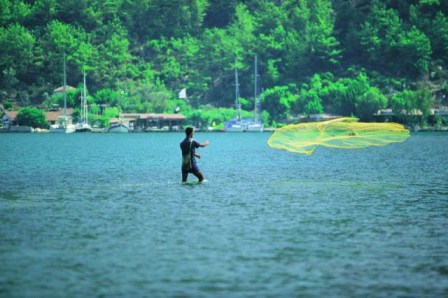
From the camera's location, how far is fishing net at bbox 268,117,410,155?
42.6 meters

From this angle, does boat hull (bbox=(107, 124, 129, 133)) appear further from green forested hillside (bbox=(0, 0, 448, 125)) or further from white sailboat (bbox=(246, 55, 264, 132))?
white sailboat (bbox=(246, 55, 264, 132))

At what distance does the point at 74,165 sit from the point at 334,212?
32827 mm

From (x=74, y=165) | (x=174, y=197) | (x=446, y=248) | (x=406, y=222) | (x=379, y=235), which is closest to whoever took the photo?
(x=446, y=248)

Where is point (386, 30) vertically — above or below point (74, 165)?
above

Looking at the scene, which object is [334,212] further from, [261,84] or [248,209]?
[261,84]

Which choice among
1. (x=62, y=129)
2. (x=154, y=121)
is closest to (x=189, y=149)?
(x=62, y=129)

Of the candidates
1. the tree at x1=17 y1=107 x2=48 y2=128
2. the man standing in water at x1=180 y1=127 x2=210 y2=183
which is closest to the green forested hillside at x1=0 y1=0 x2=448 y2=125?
the tree at x1=17 y1=107 x2=48 y2=128

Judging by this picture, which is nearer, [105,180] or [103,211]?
[103,211]

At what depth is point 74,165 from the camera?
61.0 meters

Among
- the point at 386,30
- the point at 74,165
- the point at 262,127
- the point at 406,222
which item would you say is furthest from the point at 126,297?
the point at 386,30

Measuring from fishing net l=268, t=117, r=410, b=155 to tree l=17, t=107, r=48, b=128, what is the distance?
5294 inches

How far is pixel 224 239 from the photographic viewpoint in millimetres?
24562

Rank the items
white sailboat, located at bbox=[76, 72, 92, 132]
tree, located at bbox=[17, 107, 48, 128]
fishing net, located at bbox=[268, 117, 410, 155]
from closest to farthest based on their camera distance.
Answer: fishing net, located at bbox=[268, 117, 410, 155]
tree, located at bbox=[17, 107, 48, 128]
white sailboat, located at bbox=[76, 72, 92, 132]

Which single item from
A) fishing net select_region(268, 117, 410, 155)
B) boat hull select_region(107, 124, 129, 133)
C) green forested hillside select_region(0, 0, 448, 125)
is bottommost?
boat hull select_region(107, 124, 129, 133)
